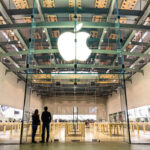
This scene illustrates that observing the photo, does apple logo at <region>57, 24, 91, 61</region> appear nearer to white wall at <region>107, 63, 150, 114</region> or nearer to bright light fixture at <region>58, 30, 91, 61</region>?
bright light fixture at <region>58, 30, 91, 61</region>

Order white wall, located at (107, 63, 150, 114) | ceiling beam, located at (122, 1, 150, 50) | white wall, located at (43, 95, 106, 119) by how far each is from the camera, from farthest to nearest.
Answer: white wall, located at (107, 63, 150, 114)
white wall, located at (43, 95, 106, 119)
ceiling beam, located at (122, 1, 150, 50)

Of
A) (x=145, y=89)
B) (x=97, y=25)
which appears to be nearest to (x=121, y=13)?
(x=97, y=25)

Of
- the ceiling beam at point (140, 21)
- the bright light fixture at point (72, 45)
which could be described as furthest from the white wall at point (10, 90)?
the ceiling beam at point (140, 21)

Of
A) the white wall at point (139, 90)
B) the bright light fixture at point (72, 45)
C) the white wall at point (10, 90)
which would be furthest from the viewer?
the white wall at point (139, 90)

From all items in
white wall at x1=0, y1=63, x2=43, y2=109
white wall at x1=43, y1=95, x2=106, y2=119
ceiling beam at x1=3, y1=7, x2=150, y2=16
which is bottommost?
white wall at x1=43, y1=95, x2=106, y2=119

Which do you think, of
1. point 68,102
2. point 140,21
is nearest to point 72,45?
point 140,21

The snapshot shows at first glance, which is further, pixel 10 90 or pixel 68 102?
pixel 10 90

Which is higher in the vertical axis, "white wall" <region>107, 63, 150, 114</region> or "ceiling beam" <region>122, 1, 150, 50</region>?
"ceiling beam" <region>122, 1, 150, 50</region>

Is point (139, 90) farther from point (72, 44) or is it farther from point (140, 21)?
point (72, 44)

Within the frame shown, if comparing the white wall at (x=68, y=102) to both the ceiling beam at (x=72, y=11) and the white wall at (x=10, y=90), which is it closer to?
the white wall at (x=10, y=90)

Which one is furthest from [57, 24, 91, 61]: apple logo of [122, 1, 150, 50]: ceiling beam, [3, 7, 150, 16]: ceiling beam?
[122, 1, 150, 50]: ceiling beam

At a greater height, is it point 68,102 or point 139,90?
point 139,90

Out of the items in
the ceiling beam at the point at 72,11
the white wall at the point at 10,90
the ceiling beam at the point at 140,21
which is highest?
the ceiling beam at the point at 72,11

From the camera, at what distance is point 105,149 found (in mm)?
4027
